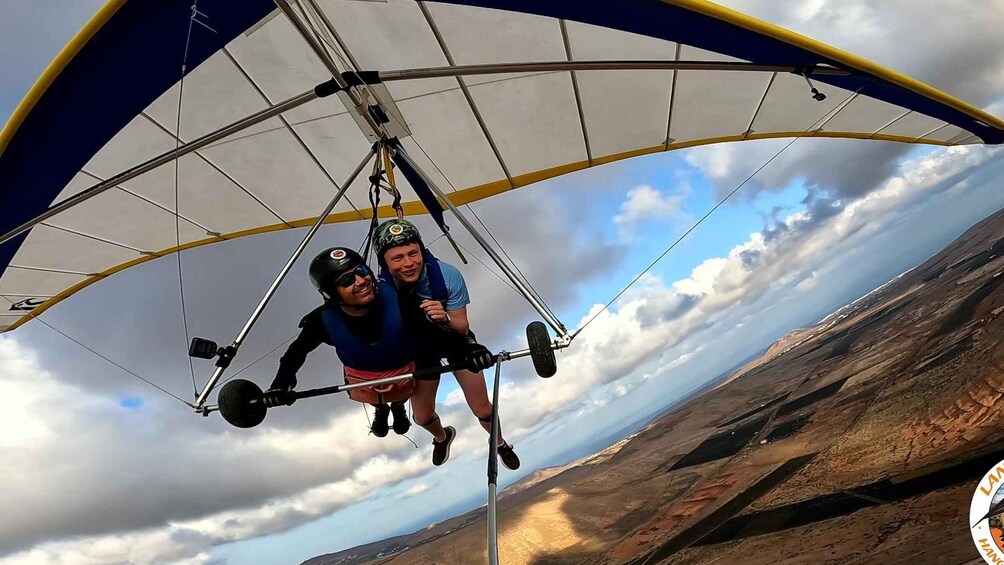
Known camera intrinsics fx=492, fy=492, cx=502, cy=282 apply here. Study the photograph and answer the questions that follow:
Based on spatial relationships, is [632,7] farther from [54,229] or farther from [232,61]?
[54,229]

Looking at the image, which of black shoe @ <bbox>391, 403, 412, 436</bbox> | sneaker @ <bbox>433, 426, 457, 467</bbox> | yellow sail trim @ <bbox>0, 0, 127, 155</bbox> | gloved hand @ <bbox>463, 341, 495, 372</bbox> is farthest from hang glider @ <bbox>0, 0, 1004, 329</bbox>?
sneaker @ <bbox>433, 426, 457, 467</bbox>

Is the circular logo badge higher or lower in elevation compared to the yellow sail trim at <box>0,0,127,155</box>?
lower

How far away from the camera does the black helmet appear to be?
3.15 m

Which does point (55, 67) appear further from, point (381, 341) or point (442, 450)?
point (442, 450)

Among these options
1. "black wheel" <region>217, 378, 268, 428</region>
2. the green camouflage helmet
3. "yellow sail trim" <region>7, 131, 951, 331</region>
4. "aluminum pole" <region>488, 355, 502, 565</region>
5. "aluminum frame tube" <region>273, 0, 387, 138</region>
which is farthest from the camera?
"yellow sail trim" <region>7, 131, 951, 331</region>

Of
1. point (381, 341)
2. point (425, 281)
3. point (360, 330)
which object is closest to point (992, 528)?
point (425, 281)

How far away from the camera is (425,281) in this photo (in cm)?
345

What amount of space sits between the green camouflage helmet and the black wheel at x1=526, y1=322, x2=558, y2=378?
0.98 meters

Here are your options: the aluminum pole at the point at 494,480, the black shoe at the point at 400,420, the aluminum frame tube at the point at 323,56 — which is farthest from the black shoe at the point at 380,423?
the aluminum frame tube at the point at 323,56

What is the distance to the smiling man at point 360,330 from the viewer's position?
320 cm

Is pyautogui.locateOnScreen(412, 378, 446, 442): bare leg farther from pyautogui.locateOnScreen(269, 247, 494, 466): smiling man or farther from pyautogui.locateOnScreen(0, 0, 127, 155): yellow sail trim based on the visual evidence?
pyautogui.locateOnScreen(0, 0, 127, 155): yellow sail trim

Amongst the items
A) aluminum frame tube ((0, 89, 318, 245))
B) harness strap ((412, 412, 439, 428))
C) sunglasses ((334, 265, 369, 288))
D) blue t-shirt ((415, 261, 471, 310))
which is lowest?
harness strap ((412, 412, 439, 428))

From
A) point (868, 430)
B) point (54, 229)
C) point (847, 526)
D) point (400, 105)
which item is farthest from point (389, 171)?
point (868, 430)

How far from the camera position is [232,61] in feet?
14.6
